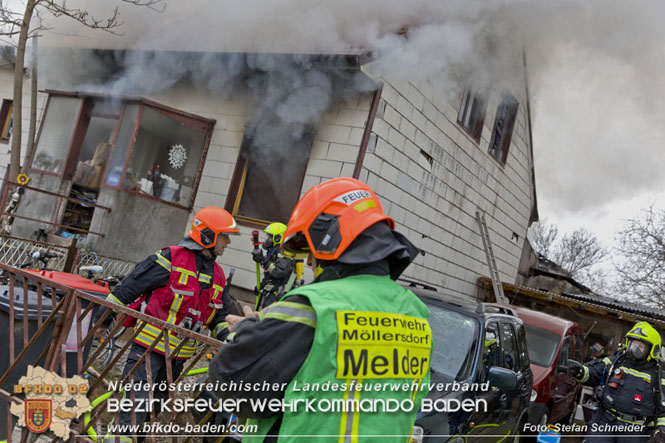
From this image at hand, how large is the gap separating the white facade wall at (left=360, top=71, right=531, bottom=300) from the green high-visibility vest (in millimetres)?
6760

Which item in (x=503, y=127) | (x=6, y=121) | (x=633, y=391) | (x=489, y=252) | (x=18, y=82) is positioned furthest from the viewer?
(x=503, y=127)

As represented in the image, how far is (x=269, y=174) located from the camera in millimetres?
9445

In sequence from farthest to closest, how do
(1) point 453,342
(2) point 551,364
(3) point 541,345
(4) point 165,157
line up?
1. (4) point 165,157
2. (3) point 541,345
3. (2) point 551,364
4. (1) point 453,342

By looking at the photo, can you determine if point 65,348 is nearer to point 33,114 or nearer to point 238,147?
point 238,147

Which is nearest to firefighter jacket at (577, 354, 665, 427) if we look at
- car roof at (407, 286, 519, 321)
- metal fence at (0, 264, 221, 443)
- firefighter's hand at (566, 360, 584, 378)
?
firefighter's hand at (566, 360, 584, 378)

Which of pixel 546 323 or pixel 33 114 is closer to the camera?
pixel 546 323

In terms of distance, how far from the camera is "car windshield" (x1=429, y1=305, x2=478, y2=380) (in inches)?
168

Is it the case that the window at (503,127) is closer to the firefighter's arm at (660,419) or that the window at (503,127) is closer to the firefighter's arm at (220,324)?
the firefighter's arm at (660,419)

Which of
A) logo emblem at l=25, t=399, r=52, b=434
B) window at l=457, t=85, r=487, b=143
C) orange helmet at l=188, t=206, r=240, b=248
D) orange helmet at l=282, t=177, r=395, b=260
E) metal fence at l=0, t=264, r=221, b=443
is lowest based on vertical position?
logo emblem at l=25, t=399, r=52, b=434

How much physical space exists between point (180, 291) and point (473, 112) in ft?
32.8

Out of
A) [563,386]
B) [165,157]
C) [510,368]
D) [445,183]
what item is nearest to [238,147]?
[165,157]

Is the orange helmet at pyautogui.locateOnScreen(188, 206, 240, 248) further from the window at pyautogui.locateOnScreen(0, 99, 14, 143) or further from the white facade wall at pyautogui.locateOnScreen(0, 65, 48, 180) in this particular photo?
the window at pyautogui.locateOnScreen(0, 99, 14, 143)

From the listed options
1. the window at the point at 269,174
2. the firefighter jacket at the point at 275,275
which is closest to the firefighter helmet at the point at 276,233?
the firefighter jacket at the point at 275,275

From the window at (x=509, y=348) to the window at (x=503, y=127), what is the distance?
8.72 m
